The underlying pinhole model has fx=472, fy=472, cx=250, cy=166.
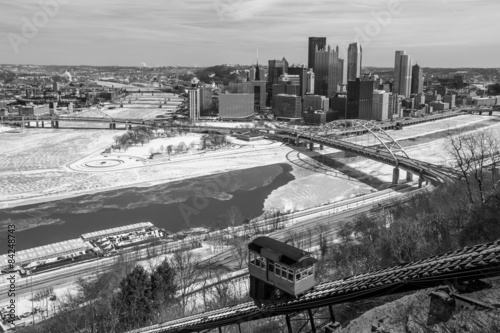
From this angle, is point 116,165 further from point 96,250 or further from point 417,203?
point 417,203

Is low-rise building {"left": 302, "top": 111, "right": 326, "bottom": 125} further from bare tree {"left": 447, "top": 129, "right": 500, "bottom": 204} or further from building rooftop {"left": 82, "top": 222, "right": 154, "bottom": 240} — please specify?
building rooftop {"left": 82, "top": 222, "right": 154, "bottom": 240}

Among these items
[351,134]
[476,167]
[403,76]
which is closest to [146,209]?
[476,167]

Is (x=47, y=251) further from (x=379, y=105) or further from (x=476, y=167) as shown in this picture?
(x=379, y=105)

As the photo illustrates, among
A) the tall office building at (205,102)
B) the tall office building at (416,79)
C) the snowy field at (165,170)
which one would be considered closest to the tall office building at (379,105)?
the snowy field at (165,170)

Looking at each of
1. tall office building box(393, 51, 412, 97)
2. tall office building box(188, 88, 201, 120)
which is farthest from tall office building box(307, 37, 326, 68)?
tall office building box(188, 88, 201, 120)

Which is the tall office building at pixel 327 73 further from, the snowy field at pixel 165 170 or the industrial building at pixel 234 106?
the snowy field at pixel 165 170
